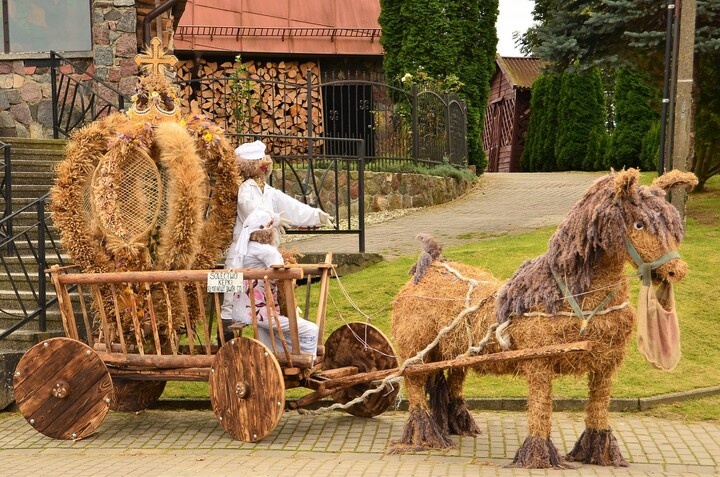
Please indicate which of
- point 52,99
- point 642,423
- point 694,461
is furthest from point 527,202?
point 694,461

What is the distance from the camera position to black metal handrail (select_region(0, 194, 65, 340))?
30.4ft

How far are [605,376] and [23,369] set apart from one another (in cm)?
431

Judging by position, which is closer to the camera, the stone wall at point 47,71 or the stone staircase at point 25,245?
the stone staircase at point 25,245

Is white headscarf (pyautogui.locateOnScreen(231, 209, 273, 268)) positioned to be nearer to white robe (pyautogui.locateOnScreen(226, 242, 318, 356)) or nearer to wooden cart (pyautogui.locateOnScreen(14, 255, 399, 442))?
white robe (pyautogui.locateOnScreen(226, 242, 318, 356))

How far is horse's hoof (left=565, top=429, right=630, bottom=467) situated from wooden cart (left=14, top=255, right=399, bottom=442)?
166 cm

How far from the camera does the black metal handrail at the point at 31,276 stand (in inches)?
365

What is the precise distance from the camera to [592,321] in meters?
6.48

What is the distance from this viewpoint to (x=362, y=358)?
8312 millimetres

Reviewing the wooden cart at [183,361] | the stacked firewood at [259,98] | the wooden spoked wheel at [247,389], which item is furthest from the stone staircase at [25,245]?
the stacked firewood at [259,98]

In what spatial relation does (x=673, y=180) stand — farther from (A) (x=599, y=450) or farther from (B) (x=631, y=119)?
(B) (x=631, y=119)

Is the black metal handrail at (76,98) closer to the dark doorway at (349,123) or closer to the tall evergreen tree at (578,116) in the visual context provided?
the dark doorway at (349,123)

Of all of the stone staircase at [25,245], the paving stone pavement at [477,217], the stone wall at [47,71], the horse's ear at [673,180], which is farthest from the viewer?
the stone wall at [47,71]

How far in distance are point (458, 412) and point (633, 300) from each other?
3617 mm

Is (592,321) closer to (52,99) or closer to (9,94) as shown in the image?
(52,99)
